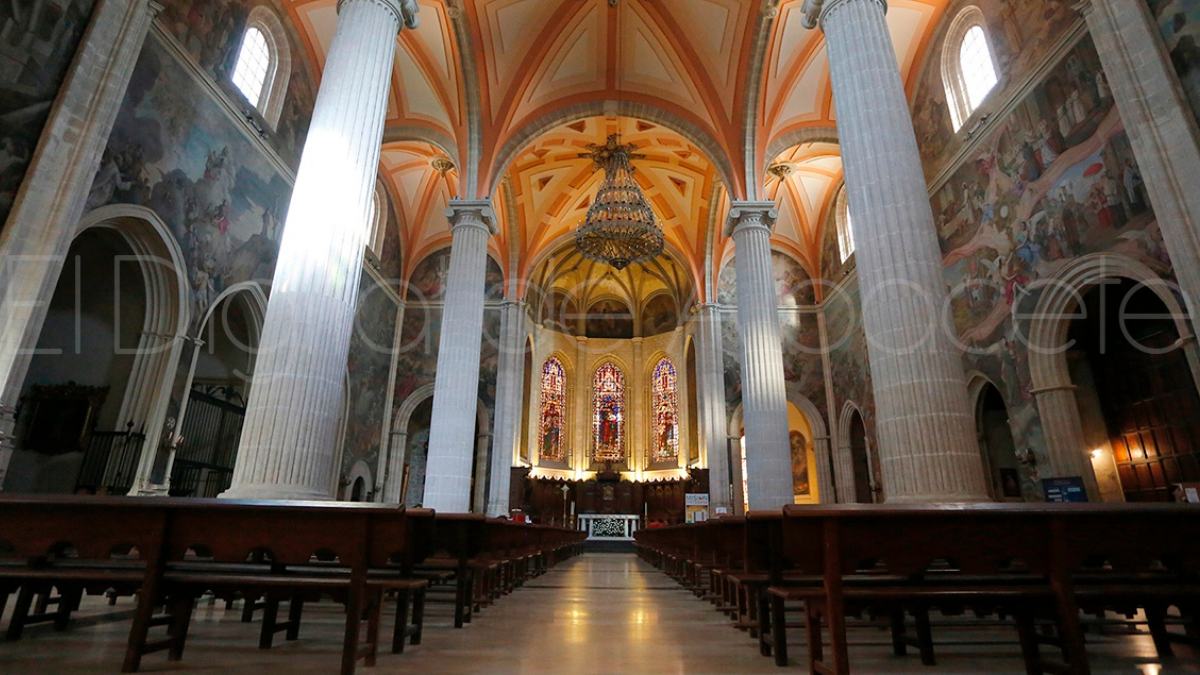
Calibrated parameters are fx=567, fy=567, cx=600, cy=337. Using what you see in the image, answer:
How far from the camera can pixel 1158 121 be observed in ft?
18.5

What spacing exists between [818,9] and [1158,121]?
3.58m

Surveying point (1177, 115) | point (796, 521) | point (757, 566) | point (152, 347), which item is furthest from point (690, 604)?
point (152, 347)

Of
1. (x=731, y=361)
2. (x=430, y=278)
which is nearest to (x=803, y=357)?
(x=731, y=361)

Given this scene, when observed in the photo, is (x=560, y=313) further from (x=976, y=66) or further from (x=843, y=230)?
(x=976, y=66)

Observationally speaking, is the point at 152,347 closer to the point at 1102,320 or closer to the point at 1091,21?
the point at 1091,21

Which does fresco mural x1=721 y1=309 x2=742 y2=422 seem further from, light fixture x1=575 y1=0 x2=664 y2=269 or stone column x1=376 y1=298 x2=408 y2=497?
stone column x1=376 y1=298 x2=408 y2=497

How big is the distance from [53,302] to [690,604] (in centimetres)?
1059

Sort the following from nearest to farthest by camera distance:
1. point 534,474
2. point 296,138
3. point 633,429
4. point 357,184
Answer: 1. point 357,184
2. point 296,138
3. point 534,474
4. point 633,429

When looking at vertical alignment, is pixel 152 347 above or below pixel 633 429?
below

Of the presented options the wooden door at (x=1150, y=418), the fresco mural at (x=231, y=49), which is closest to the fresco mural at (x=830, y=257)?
the wooden door at (x=1150, y=418)

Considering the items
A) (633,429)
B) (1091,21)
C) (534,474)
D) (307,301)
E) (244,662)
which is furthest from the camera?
(633,429)

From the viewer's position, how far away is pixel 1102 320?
8719 mm

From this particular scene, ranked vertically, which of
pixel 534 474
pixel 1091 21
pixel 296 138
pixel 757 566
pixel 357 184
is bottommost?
pixel 757 566

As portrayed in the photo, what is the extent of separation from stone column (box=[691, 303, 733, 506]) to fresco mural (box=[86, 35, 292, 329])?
1165cm
